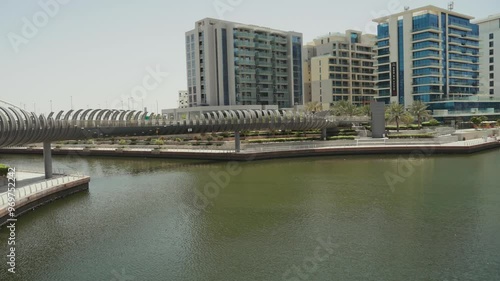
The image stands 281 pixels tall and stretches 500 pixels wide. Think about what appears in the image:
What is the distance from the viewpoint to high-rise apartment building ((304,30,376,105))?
113062 millimetres

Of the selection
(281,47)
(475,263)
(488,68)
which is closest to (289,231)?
(475,263)

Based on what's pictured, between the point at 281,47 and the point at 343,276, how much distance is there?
299 feet

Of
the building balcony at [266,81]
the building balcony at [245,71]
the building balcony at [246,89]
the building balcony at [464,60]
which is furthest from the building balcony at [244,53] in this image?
the building balcony at [464,60]

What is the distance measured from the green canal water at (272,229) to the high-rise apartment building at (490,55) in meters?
87.0

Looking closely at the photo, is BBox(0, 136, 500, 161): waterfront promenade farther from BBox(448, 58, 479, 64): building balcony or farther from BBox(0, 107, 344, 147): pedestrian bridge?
BBox(448, 58, 479, 64): building balcony

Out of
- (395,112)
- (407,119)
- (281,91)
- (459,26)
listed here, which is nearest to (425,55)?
(459,26)

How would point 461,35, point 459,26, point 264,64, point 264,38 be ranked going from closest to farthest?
point 264,38 < point 264,64 < point 459,26 < point 461,35

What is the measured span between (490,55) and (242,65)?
71.7 metres

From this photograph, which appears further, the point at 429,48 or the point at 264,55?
the point at 264,55

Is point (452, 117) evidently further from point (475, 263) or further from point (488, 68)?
point (475, 263)

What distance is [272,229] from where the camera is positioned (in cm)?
2288

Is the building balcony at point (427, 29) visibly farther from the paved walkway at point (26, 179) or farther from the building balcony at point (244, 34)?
the paved walkway at point (26, 179)

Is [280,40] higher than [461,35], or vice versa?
[461,35]

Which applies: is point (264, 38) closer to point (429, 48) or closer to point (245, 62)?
point (245, 62)
